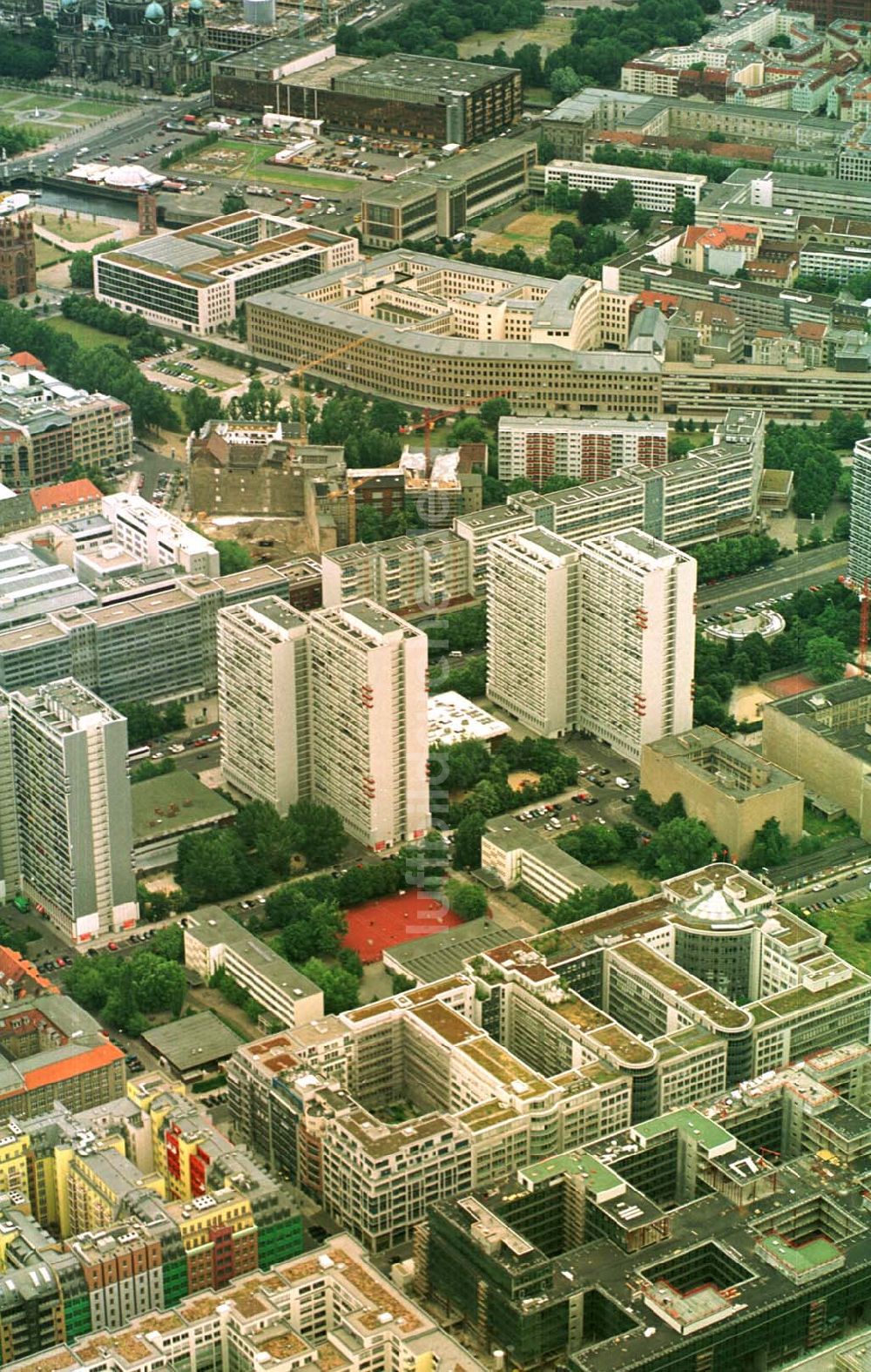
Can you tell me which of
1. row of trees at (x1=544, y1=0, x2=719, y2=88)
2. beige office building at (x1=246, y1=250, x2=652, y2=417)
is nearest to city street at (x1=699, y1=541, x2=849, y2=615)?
beige office building at (x1=246, y1=250, x2=652, y2=417)

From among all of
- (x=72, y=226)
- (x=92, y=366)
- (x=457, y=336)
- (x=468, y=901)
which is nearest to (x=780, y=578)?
(x=457, y=336)

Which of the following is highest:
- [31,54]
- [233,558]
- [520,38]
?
[31,54]

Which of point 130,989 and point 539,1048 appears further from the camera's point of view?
point 130,989

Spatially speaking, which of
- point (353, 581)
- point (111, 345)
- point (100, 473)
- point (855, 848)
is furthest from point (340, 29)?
point (855, 848)

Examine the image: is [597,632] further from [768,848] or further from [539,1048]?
[539,1048]

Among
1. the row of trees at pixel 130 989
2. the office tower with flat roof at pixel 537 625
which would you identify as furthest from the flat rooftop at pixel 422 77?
the row of trees at pixel 130 989

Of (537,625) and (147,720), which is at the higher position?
(537,625)

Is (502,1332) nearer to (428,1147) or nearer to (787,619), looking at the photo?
(428,1147)
